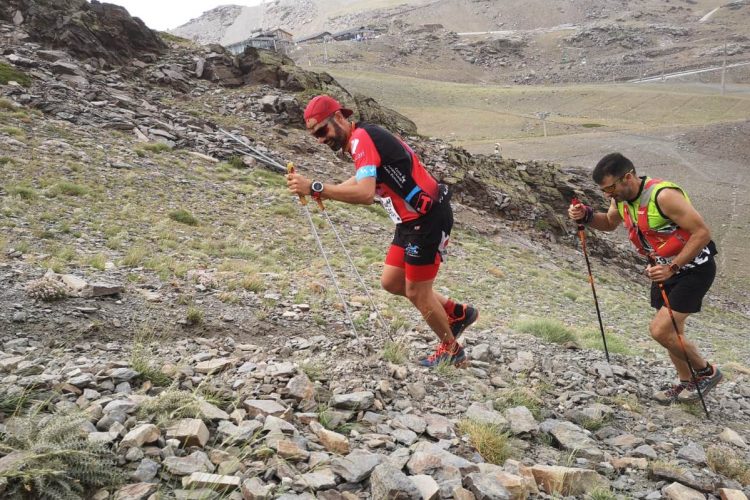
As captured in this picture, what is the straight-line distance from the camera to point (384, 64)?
413 ft

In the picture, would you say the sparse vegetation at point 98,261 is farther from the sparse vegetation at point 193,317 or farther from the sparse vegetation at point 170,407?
the sparse vegetation at point 170,407

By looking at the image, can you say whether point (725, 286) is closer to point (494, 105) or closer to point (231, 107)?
point (231, 107)

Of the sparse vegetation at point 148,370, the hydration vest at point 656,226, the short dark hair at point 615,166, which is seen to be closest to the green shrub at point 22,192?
the sparse vegetation at point 148,370

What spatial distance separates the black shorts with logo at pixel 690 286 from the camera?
18.5ft

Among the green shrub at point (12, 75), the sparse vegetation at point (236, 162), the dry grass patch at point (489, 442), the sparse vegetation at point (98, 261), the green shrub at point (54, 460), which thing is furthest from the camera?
the green shrub at point (12, 75)

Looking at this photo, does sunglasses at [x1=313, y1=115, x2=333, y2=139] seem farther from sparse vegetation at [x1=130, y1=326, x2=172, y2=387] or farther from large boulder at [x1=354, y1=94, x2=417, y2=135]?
large boulder at [x1=354, y1=94, x2=417, y2=135]

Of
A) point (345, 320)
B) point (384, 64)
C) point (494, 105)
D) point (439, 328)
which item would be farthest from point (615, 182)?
point (384, 64)

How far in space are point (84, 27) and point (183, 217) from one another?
15.4 m

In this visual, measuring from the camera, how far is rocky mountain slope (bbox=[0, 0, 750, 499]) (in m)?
3.26

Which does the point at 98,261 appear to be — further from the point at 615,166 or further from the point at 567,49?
the point at 567,49

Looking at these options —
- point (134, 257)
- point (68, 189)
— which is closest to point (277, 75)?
point (68, 189)

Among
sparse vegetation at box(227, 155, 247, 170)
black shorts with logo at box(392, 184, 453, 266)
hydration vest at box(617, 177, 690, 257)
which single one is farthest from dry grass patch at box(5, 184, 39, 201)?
hydration vest at box(617, 177, 690, 257)

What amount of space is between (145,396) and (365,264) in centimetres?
871

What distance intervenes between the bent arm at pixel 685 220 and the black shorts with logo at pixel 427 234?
2.07 metres
